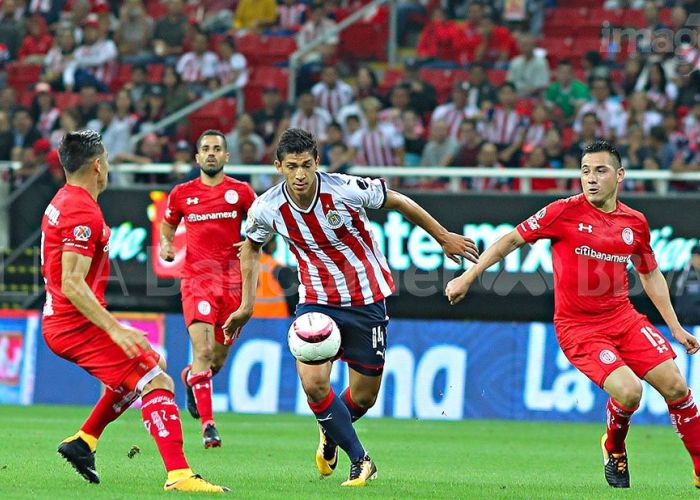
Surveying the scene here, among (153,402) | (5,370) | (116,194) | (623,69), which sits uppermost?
(623,69)

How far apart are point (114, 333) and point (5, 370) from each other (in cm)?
1051

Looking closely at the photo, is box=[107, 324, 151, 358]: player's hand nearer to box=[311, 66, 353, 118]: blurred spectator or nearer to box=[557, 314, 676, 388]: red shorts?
box=[557, 314, 676, 388]: red shorts

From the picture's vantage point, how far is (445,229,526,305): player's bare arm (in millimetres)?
8688

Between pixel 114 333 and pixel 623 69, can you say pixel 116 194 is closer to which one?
pixel 623 69

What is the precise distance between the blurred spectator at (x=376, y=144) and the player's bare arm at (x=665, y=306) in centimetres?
923

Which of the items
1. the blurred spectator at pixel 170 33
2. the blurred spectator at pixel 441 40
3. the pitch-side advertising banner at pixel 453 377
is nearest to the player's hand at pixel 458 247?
the pitch-side advertising banner at pixel 453 377

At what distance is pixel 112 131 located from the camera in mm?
19844

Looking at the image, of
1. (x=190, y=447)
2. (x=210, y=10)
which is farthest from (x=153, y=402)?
(x=210, y=10)

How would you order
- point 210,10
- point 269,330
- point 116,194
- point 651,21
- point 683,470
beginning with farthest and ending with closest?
point 210,10, point 651,21, point 116,194, point 269,330, point 683,470

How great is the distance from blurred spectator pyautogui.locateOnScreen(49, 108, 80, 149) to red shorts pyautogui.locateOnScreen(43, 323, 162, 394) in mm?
12308

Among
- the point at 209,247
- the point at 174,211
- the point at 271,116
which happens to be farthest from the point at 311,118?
the point at 209,247

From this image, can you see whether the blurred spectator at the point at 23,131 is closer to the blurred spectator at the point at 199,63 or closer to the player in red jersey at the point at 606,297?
the blurred spectator at the point at 199,63

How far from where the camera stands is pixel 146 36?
23266mm

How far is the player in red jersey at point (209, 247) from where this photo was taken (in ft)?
40.6
